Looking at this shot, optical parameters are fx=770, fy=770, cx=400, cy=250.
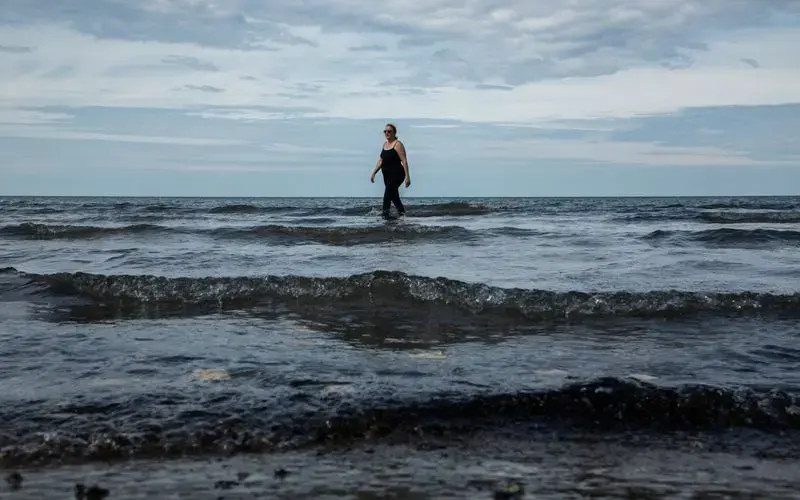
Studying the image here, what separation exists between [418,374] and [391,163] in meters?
10.5

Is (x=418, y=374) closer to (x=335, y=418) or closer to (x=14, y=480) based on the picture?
(x=335, y=418)

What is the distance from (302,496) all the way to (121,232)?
40.3 ft

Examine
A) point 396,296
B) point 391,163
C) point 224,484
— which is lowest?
point 224,484

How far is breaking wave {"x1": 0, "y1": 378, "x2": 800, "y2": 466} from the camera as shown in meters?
2.72

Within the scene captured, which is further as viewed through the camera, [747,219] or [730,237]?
[747,219]

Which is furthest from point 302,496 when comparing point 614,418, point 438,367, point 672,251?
point 672,251

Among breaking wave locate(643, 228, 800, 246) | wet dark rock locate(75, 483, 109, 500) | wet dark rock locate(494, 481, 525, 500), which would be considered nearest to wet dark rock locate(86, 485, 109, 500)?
wet dark rock locate(75, 483, 109, 500)

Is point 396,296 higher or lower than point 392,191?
lower

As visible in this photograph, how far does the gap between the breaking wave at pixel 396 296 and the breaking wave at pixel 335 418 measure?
2.22 m

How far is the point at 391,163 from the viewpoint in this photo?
45.8 ft

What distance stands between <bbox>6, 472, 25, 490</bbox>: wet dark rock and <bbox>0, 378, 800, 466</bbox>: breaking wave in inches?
5.8

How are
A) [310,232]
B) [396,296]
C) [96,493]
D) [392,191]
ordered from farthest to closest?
[392,191]
[310,232]
[396,296]
[96,493]

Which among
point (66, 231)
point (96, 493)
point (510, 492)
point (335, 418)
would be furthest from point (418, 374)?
point (66, 231)

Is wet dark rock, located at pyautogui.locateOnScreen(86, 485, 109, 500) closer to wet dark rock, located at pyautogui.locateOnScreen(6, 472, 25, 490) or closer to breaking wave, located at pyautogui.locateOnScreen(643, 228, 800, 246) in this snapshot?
wet dark rock, located at pyautogui.locateOnScreen(6, 472, 25, 490)
